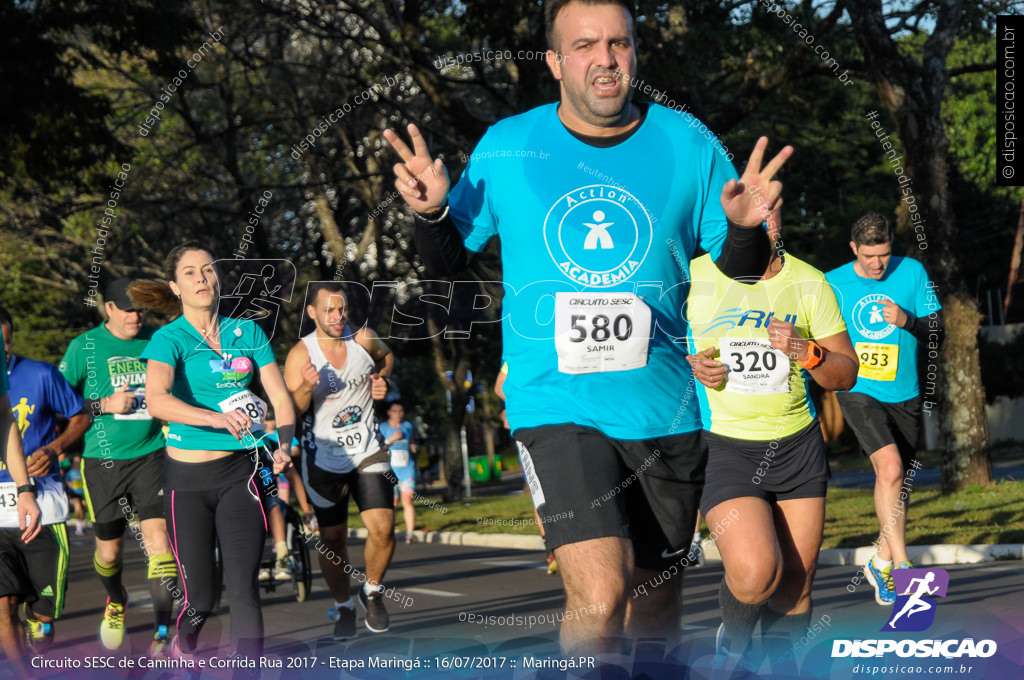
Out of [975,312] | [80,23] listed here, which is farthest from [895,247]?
[80,23]

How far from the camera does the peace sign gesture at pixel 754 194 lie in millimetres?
3725

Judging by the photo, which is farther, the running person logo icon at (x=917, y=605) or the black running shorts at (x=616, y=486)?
the running person logo icon at (x=917, y=605)

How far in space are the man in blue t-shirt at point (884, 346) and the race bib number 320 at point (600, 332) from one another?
4093mm

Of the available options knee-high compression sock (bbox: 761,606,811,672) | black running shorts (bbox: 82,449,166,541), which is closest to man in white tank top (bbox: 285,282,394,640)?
black running shorts (bbox: 82,449,166,541)

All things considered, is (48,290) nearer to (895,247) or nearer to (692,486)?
(895,247)

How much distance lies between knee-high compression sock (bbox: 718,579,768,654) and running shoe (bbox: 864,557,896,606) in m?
2.70

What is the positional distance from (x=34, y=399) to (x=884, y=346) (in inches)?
197

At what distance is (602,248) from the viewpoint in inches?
151

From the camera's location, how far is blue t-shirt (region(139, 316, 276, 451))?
5656 mm

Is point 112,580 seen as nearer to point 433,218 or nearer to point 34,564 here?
point 34,564

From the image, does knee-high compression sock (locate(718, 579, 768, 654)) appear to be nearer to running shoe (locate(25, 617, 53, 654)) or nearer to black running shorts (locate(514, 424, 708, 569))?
black running shorts (locate(514, 424, 708, 569))

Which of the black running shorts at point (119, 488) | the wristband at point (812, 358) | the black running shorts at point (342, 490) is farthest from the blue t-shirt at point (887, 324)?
the black running shorts at point (119, 488)

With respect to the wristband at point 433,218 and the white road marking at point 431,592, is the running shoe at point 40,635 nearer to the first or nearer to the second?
the white road marking at point 431,592

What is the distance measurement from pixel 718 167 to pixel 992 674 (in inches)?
90.1
